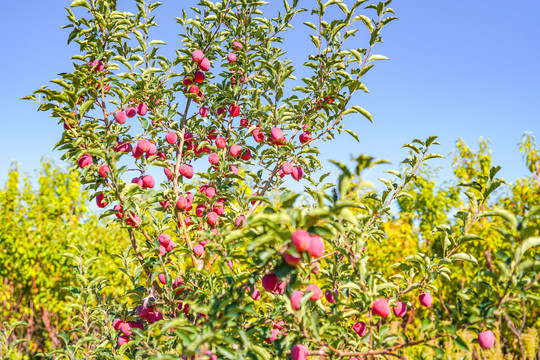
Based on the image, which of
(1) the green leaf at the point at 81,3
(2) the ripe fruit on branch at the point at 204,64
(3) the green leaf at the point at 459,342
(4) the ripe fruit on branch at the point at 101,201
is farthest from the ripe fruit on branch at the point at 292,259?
(1) the green leaf at the point at 81,3

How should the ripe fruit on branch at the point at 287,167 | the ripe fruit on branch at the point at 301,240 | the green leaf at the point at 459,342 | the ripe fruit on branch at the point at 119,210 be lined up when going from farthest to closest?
the ripe fruit on branch at the point at 287,167, the ripe fruit on branch at the point at 119,210, the green leaf at the point at 459,342, the ripe fruit on branch at the point at 301,240

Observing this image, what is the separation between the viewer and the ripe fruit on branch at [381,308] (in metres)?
1.67

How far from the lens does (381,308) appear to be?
1692mm

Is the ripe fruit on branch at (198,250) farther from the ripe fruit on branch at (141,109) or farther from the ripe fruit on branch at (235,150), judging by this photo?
the ripe fruit on branch at (141,109)

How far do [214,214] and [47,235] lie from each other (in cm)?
531

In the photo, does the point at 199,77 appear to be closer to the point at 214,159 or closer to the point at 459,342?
the point at 214,159

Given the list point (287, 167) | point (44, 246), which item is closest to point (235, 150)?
point (287, 167)

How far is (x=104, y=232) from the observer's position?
7020 millimetres

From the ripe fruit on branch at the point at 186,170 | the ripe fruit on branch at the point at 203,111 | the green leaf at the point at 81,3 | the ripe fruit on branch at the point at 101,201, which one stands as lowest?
the ripe fruit on branch at the point at 101,201

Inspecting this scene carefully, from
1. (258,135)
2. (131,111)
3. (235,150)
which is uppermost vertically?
(131,111)

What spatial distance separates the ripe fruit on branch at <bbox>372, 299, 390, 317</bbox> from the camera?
5.48 feet

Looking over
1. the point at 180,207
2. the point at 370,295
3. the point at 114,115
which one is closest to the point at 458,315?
the point at 370,295

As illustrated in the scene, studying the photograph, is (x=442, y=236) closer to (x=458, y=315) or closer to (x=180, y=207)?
(x=458, y=315)

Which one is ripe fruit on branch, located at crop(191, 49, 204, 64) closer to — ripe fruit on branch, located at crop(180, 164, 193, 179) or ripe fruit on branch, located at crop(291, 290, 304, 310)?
ripe fruit on branch, located at crop(180, 164, 193, 179)
